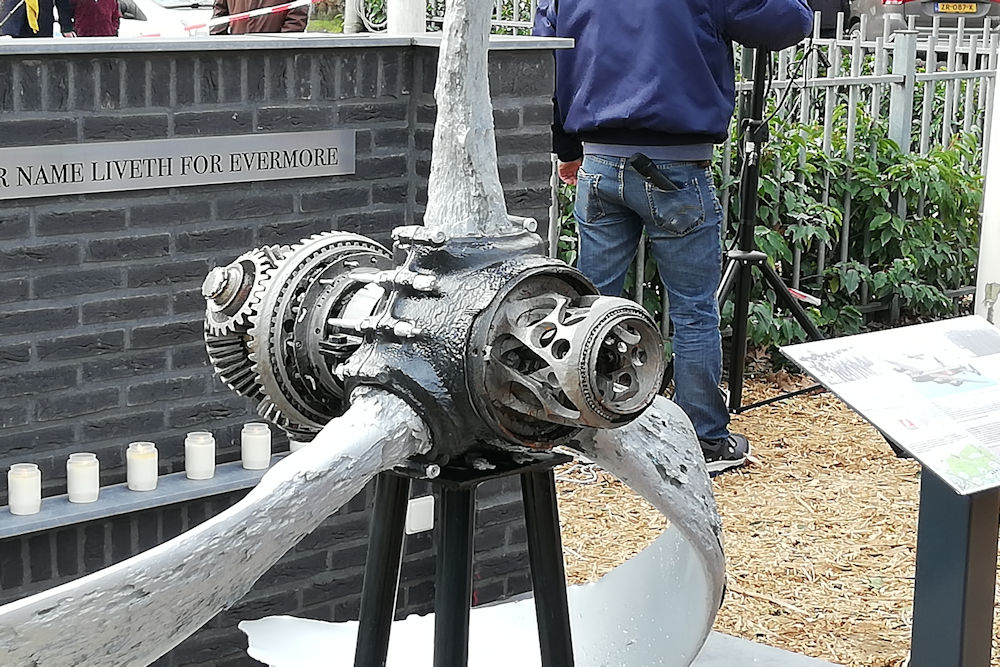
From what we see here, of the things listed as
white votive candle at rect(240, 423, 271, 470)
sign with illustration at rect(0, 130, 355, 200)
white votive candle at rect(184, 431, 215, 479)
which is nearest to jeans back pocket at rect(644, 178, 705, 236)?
sign with illustration at rect(0, 130, 355, 200)

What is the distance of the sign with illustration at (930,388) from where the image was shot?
2760 mm

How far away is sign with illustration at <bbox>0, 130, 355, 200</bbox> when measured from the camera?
325cm

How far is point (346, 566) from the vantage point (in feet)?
12.9

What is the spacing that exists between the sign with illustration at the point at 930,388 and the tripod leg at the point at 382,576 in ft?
3.16

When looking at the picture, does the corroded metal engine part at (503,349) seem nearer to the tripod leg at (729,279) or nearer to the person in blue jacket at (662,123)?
the person in blue jacket at (662,123)

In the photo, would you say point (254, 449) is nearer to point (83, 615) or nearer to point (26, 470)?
point (26, 470)

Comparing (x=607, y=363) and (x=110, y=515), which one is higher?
(x=607, y=363)

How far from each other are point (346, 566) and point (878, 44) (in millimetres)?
4680

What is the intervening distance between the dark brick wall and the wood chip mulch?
129 centimetres

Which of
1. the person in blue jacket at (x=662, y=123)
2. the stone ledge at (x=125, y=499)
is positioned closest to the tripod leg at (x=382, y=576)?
the stone ledge at (x=125, y=499)

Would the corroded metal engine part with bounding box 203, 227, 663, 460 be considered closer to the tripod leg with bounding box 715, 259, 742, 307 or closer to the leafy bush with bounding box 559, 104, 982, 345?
the tripod leg with bounding box 715, 259, 742, 307

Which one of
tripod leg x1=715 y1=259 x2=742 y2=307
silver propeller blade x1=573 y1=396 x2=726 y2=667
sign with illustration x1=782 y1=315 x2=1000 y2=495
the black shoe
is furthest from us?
tripod leg x1=715 y1=259 x2=742 y2=307

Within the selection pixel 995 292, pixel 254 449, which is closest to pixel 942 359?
pixel 254 449

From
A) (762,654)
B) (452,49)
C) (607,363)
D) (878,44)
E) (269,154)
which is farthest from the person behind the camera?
(878,44)
